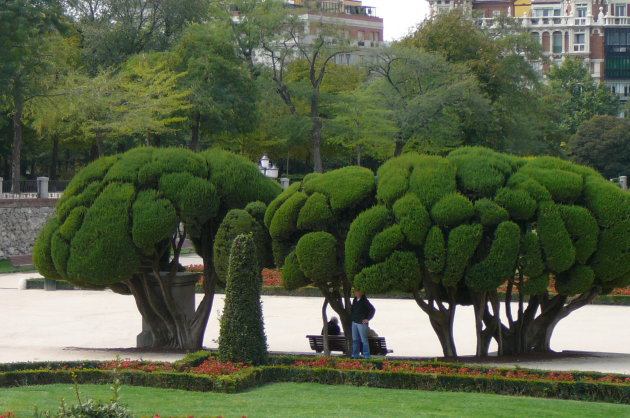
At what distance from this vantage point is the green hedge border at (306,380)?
1297 cm

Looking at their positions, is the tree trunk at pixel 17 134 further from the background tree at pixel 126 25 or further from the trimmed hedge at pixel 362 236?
the trimmed hedge at pixel 362 236

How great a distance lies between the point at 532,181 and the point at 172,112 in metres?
35.5

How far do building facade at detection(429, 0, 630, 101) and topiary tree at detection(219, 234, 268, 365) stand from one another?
4068 inches

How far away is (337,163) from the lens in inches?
2756

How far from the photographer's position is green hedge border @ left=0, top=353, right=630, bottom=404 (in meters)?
13.0

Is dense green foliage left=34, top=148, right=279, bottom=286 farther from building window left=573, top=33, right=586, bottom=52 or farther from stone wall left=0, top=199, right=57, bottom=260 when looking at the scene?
building window left=573, top=33, right=586, bottom=52

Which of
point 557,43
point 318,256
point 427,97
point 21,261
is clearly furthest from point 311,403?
A: point 557,43

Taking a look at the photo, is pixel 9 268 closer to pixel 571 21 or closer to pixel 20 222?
pixel 20 222

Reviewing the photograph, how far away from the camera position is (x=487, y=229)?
15.7 meters

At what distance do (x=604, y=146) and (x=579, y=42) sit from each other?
46208mm

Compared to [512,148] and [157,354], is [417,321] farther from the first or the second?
[512,148]

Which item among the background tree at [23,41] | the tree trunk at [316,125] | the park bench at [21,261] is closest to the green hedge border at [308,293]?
the park bench at [21,261]

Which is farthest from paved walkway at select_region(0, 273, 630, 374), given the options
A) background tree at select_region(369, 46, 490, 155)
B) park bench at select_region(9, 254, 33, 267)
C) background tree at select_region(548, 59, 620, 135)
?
background tree at select_region(548, 59, 620, 135)

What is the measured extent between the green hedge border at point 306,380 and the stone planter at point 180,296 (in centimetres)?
366
